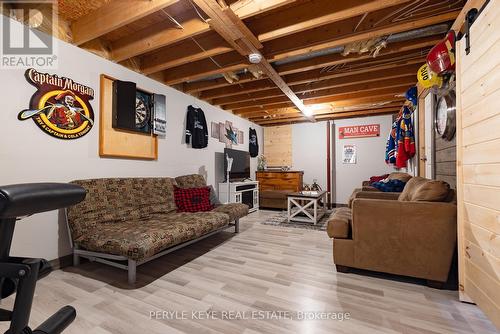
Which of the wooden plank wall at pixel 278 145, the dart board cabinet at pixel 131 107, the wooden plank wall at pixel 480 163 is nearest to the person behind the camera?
the wooden plank wall at pixel 480 163

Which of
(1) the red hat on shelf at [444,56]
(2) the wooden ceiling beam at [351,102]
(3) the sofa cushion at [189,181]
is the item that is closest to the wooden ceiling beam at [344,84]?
(2) the wooden ceiling beam at [351,102]

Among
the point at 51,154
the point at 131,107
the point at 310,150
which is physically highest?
the point at 131,107

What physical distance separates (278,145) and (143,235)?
512 centimetres

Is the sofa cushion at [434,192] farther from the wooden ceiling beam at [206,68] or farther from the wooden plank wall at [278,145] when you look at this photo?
the wooden plank wall at [278,145]

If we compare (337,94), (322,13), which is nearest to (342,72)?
(337,94)

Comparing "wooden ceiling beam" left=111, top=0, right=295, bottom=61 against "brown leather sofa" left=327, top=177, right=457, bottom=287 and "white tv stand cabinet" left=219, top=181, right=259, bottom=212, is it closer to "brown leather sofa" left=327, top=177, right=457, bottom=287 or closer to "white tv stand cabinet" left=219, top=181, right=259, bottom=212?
"brown leather sofa" left=327, top=177, right=457, bottom=287

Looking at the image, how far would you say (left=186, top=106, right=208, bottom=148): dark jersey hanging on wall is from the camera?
3.90 m

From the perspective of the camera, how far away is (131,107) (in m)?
2.88

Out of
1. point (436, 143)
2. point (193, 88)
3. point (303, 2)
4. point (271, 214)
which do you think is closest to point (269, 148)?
point (271, 214)

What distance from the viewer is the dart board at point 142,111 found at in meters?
3.02

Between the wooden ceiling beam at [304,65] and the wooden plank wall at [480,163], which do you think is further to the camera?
the wooden ceiling beam at [304,65]

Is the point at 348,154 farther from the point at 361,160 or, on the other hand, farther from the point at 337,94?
the point at 337,94

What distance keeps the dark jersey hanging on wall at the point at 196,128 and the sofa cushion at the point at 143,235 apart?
169cm

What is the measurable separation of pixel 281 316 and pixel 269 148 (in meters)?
5.46
